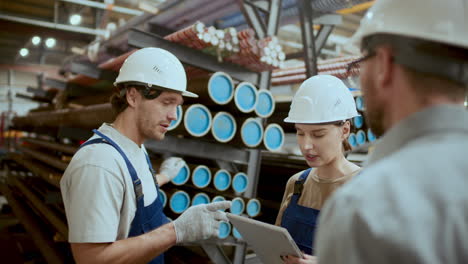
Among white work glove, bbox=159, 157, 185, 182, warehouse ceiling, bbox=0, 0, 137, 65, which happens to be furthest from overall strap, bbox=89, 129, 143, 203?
warehouse ceiling, bbox=0, 0, 137, 65

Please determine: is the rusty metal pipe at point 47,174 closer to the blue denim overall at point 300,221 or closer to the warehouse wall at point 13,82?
the blue denim overall at point 300,221

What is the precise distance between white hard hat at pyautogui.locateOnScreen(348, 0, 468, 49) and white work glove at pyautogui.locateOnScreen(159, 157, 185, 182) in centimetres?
231

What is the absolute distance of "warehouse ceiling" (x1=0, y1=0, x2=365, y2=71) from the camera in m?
4.13

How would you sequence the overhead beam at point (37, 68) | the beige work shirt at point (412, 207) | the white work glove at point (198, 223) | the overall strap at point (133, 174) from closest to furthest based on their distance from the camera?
the beige work shirt at point (412, 207) → the overall strap at point (133, 174) → the white work glove at point (198, 223) → the overhead beam at point (37, 68)

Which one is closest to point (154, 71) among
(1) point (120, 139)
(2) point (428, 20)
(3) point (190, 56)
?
(1) point (120, 139)

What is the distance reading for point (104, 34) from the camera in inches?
234

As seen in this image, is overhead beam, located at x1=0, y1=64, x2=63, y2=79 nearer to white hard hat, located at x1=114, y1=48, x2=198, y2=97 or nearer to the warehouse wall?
the warehouse wall

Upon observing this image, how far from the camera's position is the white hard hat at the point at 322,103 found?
190cm

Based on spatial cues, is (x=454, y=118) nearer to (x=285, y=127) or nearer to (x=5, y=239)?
(x=285, y=127)

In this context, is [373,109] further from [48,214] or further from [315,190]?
[48,214]

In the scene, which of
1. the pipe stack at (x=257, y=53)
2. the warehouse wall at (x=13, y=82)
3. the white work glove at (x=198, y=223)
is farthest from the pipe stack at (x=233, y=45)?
the warehouse wall at (x=13, y=82)

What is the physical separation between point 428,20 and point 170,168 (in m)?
2.42

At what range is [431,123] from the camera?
0.74 metres

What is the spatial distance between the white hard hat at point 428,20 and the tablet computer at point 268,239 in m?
0.88
